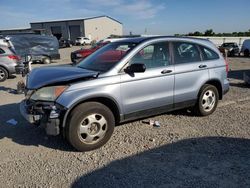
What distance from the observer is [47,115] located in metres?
4.34

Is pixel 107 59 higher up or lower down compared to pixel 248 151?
higher up

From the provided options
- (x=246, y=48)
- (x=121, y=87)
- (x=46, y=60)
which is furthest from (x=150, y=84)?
(x=246, y=48)

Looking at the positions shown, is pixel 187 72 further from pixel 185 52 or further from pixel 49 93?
pixel 49 93

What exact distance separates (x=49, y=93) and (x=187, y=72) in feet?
9.06

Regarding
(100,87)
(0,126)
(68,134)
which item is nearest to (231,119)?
(100,87)

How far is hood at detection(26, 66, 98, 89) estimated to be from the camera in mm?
4457

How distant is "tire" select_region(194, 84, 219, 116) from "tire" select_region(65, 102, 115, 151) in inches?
87.7

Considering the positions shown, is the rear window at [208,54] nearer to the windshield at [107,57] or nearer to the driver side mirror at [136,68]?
the windshield at [107,57]

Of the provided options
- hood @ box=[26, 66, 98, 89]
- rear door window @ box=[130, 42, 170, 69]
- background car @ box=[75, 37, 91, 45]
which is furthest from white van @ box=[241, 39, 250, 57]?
background car @ box=[75, 37, 91, 45]

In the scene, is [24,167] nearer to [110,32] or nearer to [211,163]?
[211,163]

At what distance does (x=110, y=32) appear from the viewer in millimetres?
74688

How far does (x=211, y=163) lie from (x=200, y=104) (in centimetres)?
214

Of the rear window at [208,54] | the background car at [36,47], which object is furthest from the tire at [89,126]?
the background car at [36,47]

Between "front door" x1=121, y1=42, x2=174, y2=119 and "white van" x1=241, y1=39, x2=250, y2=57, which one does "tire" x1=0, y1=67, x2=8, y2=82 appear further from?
"white van" x1=241, y1=39, x2=250, y2=57
